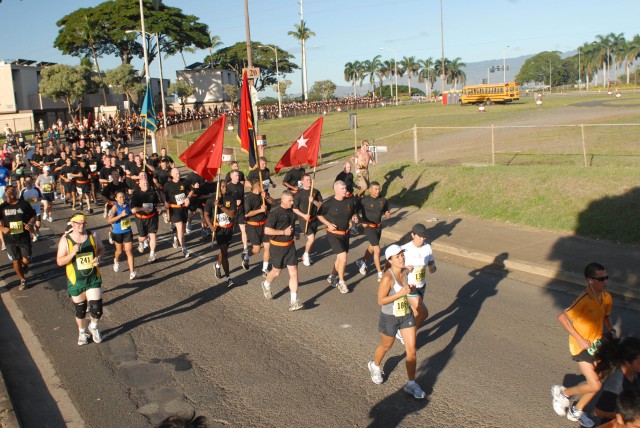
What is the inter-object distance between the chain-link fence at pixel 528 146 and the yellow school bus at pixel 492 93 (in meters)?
31.3

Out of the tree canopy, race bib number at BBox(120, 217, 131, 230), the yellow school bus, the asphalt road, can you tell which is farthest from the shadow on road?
the tree canopy

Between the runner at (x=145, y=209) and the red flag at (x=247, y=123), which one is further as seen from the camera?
the runner at (x=145, y=209)

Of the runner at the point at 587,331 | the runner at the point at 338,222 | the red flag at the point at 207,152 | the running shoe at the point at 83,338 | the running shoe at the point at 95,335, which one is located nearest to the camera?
the runner at the point at 587,331

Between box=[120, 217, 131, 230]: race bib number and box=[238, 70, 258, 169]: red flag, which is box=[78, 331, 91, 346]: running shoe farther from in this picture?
box=[238, 70, 258, 169]: red flag

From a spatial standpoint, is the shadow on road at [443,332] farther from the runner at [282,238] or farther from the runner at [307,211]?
the runner at [307,211]

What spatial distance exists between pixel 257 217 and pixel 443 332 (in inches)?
185

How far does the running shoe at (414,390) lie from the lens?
6289mm

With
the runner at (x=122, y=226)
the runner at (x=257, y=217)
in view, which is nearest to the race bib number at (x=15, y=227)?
the runner at (x=122, y=226)

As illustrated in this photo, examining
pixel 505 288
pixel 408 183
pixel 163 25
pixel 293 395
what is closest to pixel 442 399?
pixel 293 395

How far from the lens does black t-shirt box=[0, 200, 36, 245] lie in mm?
11117

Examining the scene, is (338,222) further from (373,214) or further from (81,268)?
(81,268)

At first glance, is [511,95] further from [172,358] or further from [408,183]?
[172,358]

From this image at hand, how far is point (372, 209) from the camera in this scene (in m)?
10.9

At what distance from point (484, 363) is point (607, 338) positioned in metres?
1.91
